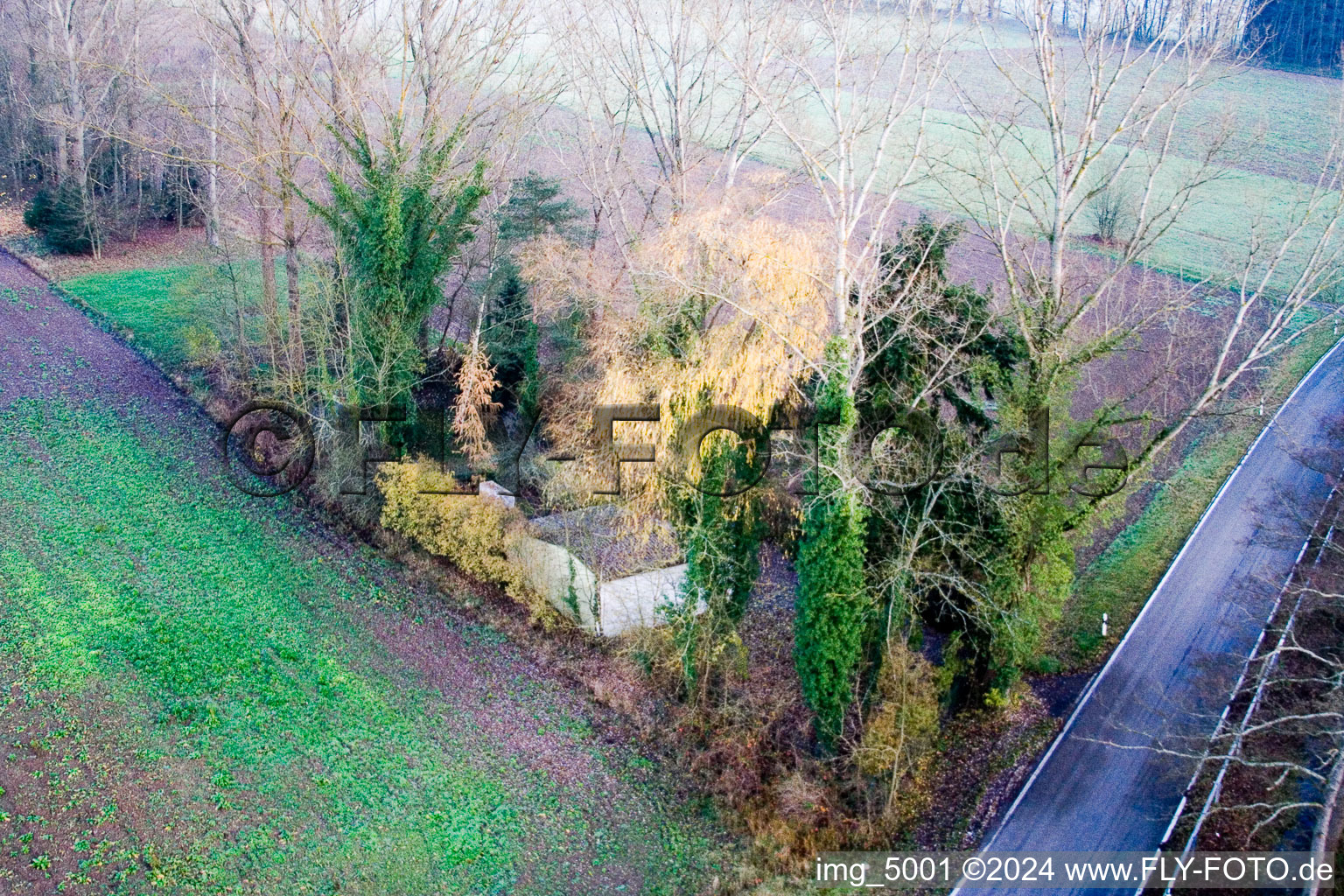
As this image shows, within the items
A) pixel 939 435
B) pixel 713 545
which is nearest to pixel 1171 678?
pixel 939 435

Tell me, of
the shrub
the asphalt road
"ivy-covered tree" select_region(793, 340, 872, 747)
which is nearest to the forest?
"ivy-covered tree" select_region(793, 340, 872, 747)

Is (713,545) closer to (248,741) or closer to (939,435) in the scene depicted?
(939,435)

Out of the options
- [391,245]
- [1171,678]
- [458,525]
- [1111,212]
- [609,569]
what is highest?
[1111,212]

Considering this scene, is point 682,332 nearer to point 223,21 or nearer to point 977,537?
point 977,537

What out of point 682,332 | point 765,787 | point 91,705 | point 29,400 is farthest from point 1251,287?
point 29,400

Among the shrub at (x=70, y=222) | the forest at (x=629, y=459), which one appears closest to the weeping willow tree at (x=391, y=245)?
the forest at (x=629, y=459)
